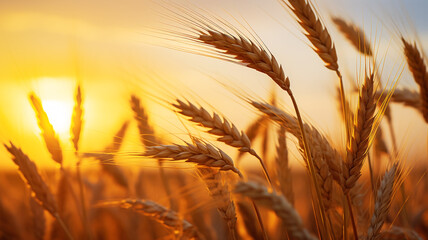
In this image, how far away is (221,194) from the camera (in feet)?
5.01

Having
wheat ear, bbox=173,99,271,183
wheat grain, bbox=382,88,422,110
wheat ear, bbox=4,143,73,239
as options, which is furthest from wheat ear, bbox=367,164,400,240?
wheat ear, bbox=4,143,73,239

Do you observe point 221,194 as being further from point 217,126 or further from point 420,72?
point 420,72

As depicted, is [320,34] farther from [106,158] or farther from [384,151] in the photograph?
[384,151]

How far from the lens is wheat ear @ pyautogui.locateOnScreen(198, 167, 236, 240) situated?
1514mm

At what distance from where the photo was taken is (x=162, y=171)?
10.0 feet

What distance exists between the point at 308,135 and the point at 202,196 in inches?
19.2

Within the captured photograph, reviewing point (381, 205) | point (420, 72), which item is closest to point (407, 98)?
point (420, 72)

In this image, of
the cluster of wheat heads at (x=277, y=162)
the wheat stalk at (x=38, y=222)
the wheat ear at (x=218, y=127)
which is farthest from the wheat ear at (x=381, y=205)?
the wheat stalk at (x=38, y=222)

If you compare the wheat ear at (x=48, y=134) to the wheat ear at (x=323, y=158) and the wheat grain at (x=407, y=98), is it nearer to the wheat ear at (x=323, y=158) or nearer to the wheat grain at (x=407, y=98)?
the wheat ear at (x=323, y=158)

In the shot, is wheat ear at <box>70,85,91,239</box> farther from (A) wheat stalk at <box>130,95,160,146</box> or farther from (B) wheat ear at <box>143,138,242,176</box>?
(B) wheat ear at <box>143,138,242,176</box>

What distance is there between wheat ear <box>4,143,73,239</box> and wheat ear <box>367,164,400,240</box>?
162 centimetres

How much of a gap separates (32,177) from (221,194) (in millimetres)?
1151

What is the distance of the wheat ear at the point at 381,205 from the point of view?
1477 millimetres

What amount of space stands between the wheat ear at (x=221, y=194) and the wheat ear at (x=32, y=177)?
1052 mm
